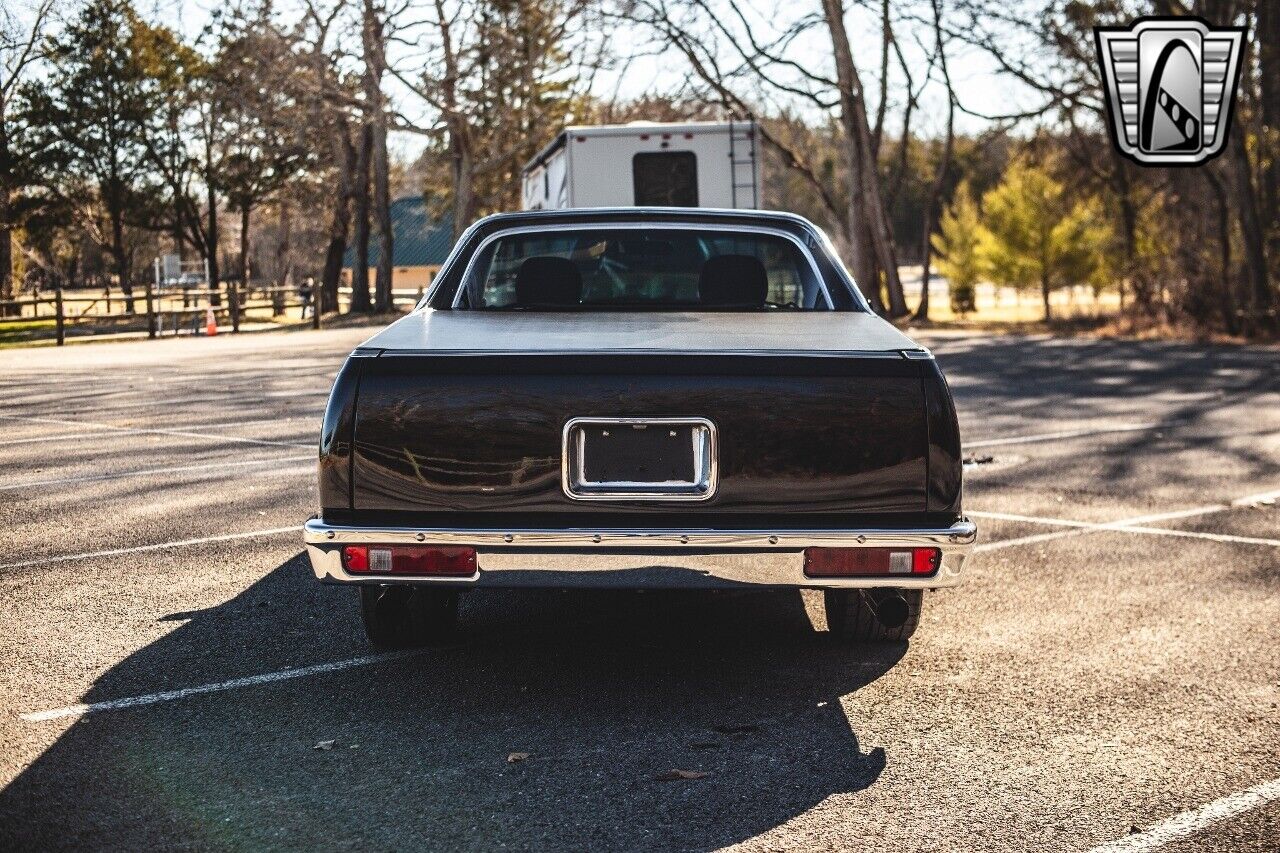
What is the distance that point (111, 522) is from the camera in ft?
25.7

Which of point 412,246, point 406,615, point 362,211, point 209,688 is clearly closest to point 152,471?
point 406,615

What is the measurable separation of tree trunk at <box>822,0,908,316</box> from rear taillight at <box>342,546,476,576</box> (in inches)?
1152

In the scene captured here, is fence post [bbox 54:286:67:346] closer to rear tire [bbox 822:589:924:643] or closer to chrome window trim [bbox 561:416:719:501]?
rear tire [bbox 822:589:924:643]

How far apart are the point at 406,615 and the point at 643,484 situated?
54.0 inches

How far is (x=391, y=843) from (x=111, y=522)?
5.03 m

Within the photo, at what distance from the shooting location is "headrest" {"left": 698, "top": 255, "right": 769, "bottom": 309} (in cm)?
609

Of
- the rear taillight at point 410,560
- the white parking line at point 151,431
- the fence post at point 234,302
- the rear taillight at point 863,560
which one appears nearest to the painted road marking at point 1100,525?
the rear taillight at point 863,560

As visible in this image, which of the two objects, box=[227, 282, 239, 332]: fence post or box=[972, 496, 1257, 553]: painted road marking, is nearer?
box=[972, 496, 1257, 553]: painted road marking

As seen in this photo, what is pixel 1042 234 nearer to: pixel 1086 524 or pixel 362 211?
pixel 362 211

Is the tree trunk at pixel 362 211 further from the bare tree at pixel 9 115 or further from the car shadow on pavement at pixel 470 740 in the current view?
the car shadow on pavement at pixel 470 740

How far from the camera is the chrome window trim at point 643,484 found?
4145mm

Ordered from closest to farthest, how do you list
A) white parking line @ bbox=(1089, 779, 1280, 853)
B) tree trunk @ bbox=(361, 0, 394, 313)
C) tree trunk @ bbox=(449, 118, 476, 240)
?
white parking line @ bbox=(1089, 779, 1280, 853)
tree trunk @ bbox=(361, 0, 394, 313)
tree trunk @ bbox=(449, 118, 476, 240)

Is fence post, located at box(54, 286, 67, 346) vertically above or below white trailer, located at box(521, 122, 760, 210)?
below

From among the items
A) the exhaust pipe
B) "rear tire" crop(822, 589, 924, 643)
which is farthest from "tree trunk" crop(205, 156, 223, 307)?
the exhaust pipe
